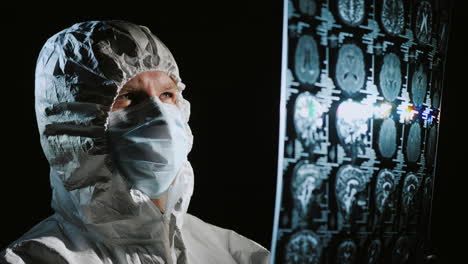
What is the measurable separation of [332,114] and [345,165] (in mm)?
149

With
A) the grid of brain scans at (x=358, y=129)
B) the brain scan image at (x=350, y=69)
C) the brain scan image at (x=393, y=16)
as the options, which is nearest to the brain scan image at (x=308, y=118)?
the grid of brain scans at (x=358, y=129)

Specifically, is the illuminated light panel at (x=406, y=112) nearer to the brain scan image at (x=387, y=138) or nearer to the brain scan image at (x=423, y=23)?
the brain scan image at (x=387, y=138)

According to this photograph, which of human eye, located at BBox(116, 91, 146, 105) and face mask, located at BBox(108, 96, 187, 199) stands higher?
human eye, located at BBox(116, 91, 146, 105)

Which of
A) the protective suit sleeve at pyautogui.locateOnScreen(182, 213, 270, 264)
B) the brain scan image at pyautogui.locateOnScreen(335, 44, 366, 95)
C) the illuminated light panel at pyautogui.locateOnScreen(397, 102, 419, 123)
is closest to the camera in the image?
the brain scan image at pyautogui.locateOnScreen(335, 44, 366, 95)

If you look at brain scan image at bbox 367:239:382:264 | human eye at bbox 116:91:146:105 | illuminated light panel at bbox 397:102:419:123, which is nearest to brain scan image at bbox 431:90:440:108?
illuminated light panel at bbox 397:102:419:123

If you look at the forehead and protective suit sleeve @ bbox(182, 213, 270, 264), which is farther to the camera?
protective suit sleeve @ bbox(182, 213, 270, 264)

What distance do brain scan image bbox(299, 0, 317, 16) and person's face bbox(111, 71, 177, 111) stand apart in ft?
2.69

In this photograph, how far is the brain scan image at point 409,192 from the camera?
145cm

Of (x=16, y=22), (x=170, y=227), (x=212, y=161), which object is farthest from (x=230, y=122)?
(x=16, y=22)

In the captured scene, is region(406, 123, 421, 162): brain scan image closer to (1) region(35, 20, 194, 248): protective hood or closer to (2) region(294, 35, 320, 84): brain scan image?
(2) region(294, 35, 320, 84): brain scan image

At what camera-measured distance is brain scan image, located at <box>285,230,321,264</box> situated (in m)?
1.22

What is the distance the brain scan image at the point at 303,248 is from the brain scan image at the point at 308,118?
23cm

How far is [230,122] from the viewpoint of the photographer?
2.65 meters

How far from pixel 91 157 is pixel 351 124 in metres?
0.93
